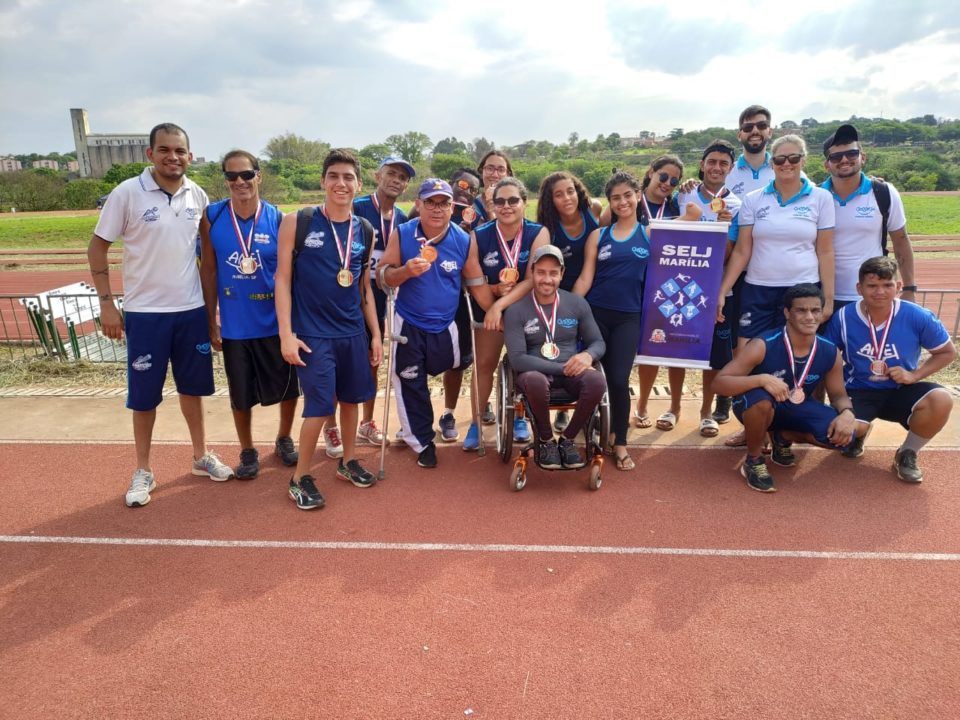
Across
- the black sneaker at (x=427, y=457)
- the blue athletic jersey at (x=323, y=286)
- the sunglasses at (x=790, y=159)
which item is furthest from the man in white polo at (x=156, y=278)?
the sunglasses at (x=790, y=159)

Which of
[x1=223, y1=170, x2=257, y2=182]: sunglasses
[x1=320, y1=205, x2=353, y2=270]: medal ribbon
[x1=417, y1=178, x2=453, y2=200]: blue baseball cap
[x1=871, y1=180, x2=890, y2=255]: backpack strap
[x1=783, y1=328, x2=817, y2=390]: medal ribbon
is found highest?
[x1=223, y1=170, x2=257, y2=182]: sunglasses

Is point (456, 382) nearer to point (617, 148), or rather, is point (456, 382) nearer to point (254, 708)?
point (254, 708)

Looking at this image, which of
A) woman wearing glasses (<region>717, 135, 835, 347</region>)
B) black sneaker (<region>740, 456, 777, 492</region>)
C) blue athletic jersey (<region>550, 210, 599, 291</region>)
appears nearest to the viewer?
black sneaker (<region>740, 456, 777, 492</region>)

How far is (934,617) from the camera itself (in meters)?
3.15

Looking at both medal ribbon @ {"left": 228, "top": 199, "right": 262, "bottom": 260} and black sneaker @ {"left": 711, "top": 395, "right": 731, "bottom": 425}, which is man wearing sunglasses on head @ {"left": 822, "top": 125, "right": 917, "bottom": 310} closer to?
black sneaker @ {"left": 711, "top": 395, "right": 731, "bottom": 425}

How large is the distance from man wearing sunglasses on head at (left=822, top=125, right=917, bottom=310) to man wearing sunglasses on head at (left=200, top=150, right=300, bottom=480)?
400cm

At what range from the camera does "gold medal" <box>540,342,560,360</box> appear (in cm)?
450

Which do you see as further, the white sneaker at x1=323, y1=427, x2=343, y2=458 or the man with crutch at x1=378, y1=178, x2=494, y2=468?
the white sneaker at x1=323, y1=427, x2=343, y2=458

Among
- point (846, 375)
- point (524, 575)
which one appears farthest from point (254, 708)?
point (846, 375)

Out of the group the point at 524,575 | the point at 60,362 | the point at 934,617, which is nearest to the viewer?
the point at 934,617

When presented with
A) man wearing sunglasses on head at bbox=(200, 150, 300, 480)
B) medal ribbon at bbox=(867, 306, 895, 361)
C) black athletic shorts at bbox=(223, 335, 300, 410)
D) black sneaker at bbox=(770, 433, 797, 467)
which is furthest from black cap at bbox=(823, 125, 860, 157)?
black athletic shorts at bbox=(223, 335, 300, 410)

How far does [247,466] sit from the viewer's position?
187 inches

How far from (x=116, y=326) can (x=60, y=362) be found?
444 centimetres

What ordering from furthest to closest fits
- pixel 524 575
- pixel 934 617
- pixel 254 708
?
pixel 524 575 < pixel 934 617 < pixel 254 708
